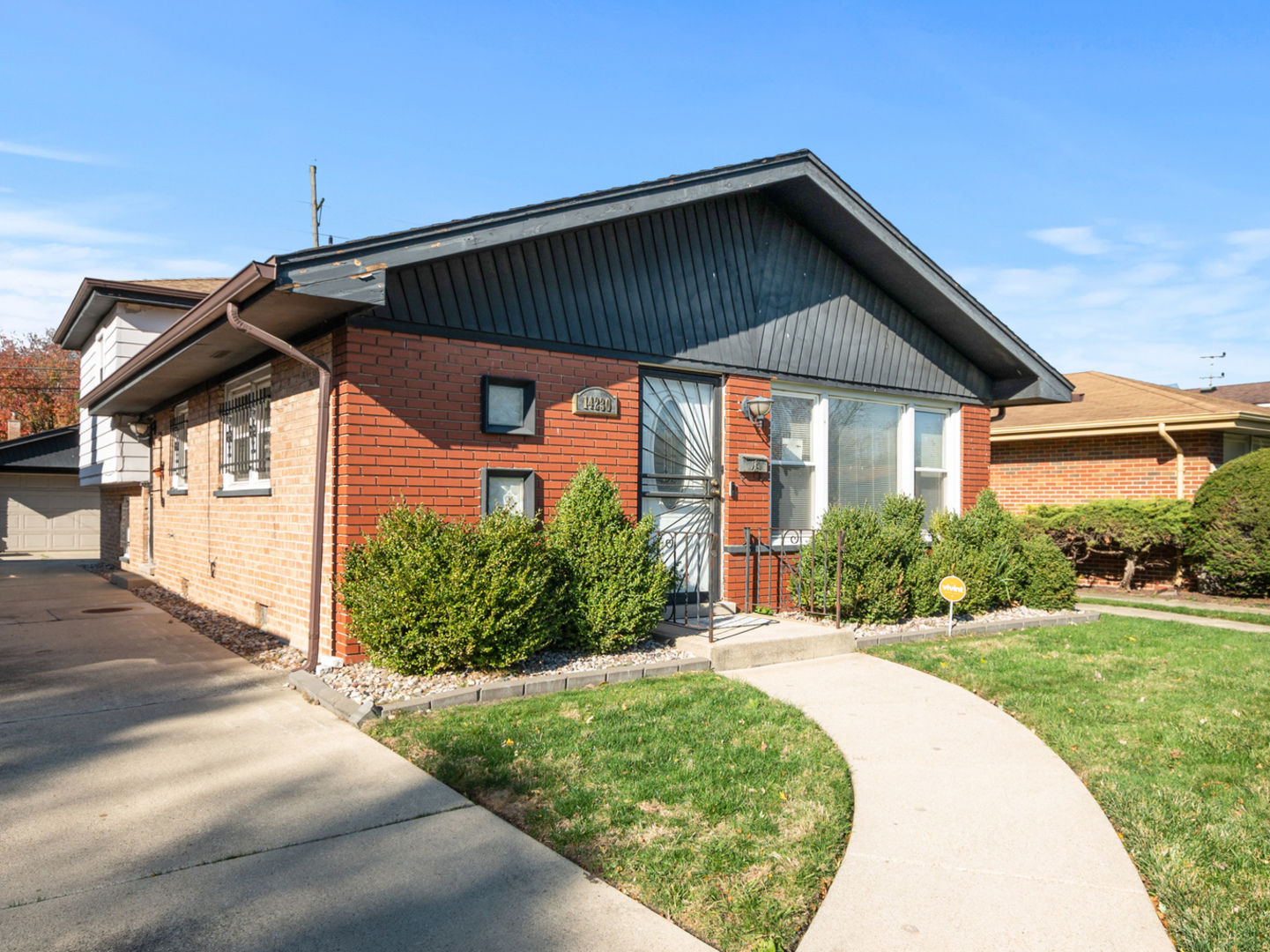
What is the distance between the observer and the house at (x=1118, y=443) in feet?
43.9

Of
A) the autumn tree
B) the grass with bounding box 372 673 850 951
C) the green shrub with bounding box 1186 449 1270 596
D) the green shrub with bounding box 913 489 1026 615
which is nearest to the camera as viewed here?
the grass with bounding box 372 673 850 951

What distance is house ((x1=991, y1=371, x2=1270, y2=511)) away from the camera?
13375mm

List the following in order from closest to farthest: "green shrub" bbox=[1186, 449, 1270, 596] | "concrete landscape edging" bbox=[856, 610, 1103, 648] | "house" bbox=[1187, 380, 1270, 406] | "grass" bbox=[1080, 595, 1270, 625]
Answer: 1. "concrete landscape edging" bbox=[856, 610, 1103, 648]
2. "grass" bbox=[1080, 595, 1270, 625]
3. "green shrub" bbox=[1186, 449, 1270, 596]
4. "house" bbox=[1187, 380, 1270, 406]

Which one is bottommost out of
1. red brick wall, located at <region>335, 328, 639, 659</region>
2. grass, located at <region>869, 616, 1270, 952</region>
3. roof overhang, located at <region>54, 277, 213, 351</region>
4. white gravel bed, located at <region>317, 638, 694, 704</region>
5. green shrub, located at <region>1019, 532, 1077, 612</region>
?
grass, located at <region>869, 616, 1270, 952</region>

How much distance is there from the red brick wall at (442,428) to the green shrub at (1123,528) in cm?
835

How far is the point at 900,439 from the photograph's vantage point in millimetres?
10172

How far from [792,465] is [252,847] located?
685 cm

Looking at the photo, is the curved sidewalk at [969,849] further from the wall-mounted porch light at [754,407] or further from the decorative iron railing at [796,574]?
the wall-mounted porch light at [754,407]

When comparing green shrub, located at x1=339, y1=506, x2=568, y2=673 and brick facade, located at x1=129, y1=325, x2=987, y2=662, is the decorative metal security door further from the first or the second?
green shrub, located at x1=339, y1=506, x2=568, y2=673

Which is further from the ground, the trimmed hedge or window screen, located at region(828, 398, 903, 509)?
window screen, located at region(828, 398, 903, 509)

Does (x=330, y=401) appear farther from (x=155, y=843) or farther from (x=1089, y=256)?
(x=1089, y=256)

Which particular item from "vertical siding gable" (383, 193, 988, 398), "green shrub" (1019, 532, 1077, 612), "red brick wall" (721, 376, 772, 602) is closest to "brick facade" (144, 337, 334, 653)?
"vertical siding gable" (383, 193, 988, 398)

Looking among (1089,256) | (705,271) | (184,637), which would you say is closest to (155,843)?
(184,637)

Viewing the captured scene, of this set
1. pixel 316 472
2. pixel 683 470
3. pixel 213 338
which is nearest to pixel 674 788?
pixel 316 472
